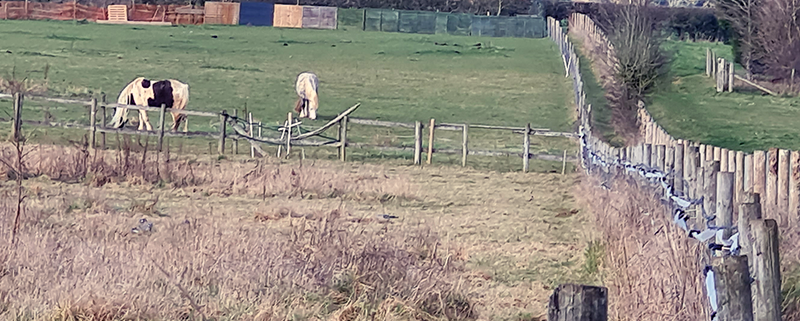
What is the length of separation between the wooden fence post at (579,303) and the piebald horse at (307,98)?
26848 mm

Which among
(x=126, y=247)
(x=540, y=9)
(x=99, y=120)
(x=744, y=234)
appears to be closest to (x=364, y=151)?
(x=99, y=120)

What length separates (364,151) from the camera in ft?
82.5

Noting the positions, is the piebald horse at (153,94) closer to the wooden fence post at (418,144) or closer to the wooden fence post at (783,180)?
the wooden fence post at (418,144)

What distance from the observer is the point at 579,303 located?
3477 mm

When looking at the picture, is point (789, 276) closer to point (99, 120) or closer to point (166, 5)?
point (99, 120)

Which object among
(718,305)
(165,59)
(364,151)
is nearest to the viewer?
(718,305)

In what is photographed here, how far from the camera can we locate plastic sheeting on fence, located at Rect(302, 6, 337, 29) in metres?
63.6

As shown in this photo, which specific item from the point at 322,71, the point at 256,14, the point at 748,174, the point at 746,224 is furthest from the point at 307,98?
the point at 256,14

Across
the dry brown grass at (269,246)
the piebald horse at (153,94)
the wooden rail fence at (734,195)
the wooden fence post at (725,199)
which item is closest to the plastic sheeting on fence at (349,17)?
the piebald horse at (153,94)

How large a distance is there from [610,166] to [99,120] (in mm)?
15786

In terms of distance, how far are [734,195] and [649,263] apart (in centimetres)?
235

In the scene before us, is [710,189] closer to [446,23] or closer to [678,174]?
[678,174]

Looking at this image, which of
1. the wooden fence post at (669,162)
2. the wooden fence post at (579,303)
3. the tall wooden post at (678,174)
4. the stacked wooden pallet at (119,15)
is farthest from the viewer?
the stacked wooden pallet at (119,15)

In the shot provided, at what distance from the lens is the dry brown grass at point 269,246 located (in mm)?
7262
